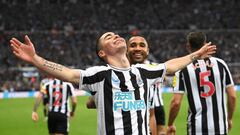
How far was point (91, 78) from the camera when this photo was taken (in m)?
4.01

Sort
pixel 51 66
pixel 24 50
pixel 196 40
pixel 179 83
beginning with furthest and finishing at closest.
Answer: pixel 179 83 → pixel 196 40 → pixel 51 66 → pixel 24 50

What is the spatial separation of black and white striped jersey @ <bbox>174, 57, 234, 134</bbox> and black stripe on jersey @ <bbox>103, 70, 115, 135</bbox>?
1.81 metres

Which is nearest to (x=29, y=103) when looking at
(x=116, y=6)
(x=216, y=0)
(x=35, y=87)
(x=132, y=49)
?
(x=35, y=87)

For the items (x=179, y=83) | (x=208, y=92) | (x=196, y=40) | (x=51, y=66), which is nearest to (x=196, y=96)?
(x=208, y=92)

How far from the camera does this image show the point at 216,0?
1713 inches

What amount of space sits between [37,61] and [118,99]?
75 cm

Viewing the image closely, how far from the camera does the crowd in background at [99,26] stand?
1177 inches

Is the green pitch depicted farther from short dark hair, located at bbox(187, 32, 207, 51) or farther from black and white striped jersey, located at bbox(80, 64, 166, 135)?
black and white striped jersey, located at bbox(80, 64, 166, 135)

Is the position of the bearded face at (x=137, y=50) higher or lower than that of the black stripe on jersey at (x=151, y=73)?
higher

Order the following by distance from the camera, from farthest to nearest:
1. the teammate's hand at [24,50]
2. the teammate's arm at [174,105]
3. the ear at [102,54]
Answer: the teammate's arm at [174,105] → the ear at [102,54] → the teammate's hand at [24,50]

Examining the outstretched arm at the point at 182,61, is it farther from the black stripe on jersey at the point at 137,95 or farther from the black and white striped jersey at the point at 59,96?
the black and white striped jersey at the point at 59,96

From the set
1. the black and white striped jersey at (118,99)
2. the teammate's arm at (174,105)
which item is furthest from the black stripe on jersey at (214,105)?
the black and white striped jersey at (118,99)

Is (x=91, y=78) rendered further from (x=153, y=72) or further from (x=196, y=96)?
(x=196, y=96)

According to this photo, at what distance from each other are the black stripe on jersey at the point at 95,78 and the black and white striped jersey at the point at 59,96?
6.09m
